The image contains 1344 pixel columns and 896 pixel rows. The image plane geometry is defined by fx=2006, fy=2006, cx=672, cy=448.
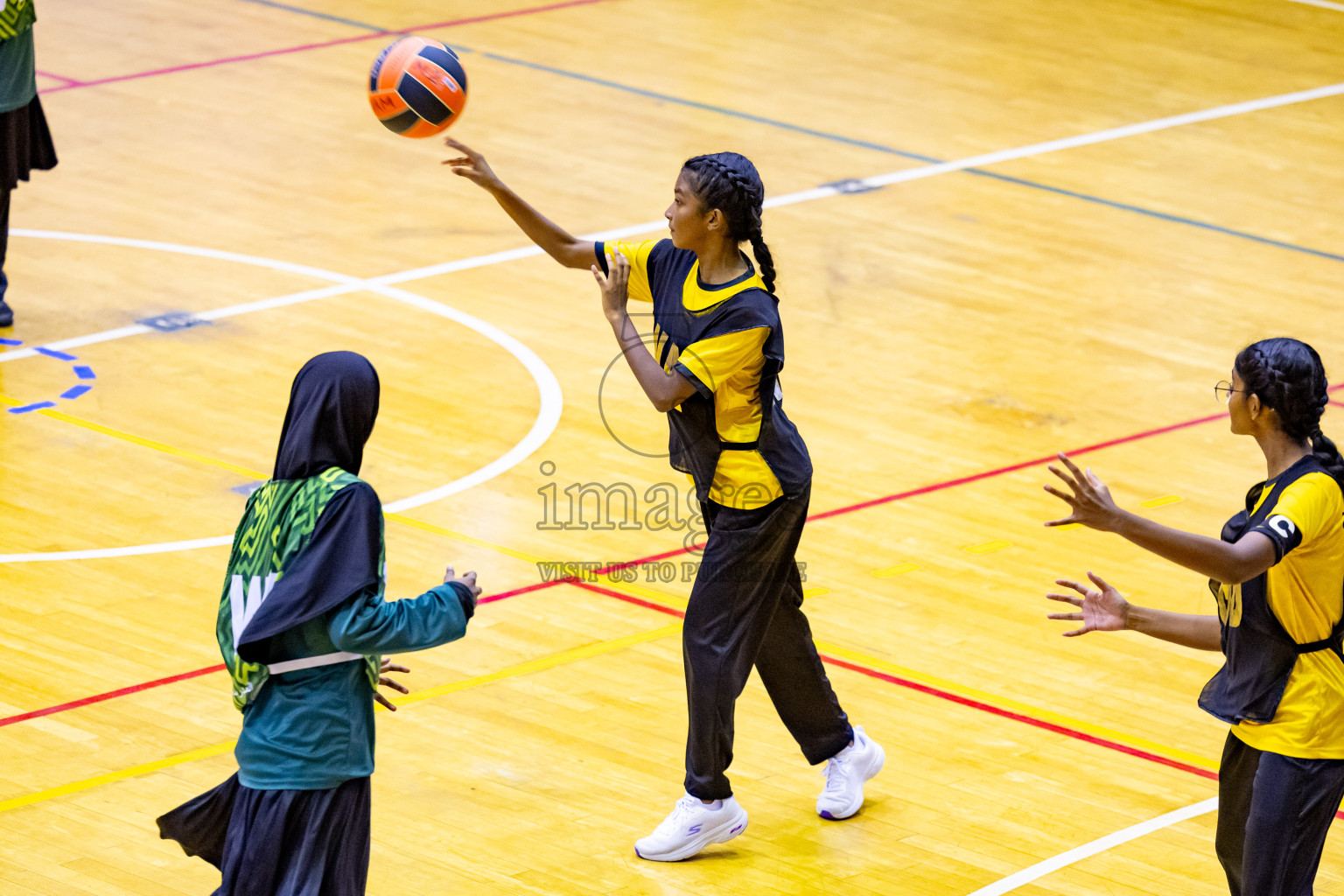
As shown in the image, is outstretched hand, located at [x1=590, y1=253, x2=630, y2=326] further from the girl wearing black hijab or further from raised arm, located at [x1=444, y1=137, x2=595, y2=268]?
the girl wearing black hijab

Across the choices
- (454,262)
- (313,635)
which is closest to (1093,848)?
(313,635)

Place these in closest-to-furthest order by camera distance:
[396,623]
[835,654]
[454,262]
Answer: [396,623] < [835,654] < [454,262]

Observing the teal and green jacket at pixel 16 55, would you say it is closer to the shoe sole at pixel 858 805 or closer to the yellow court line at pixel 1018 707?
the yellow court line at pixel 1018 707

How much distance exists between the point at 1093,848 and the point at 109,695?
3.37 m

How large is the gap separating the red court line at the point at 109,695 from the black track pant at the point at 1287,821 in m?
3.79

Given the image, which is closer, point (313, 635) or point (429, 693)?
point (313, 635)

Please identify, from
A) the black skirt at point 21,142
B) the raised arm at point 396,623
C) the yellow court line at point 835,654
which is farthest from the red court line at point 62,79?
the raised arm at point 396,623

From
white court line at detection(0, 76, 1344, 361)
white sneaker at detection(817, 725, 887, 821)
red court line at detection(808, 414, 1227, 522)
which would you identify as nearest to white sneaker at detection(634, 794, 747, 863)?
white sneaker at detection(817, 725, 887, 821)

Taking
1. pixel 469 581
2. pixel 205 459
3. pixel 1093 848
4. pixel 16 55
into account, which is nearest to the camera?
pixel 469 581

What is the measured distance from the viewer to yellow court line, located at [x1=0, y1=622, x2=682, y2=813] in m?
6.27

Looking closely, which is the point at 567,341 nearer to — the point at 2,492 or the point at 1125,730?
the point at 2,492

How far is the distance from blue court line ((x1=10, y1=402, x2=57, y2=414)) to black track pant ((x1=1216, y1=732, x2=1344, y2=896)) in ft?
21.5

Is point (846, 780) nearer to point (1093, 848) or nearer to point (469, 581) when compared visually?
point (1093, 848)

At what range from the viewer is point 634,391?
34.0 ft
